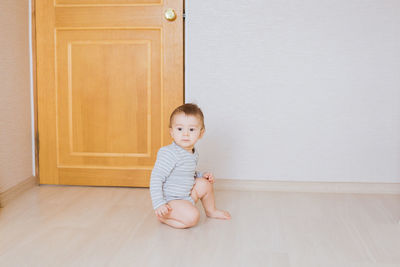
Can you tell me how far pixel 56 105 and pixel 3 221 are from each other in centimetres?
79

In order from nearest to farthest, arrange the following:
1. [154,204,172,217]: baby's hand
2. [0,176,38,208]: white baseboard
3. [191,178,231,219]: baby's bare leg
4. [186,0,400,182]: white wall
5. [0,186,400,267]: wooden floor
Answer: [0,186,400,267]: wooden floor, [154,204,172,217]: baby's hand, [191,178,231,219]: baby's bare leg, [0,176,38,208]: white baseboard, [186,0,400,182]: white wall

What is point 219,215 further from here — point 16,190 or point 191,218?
point 16,190

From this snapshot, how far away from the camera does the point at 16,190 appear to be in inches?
85.1

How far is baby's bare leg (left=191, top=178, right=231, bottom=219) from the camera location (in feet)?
5.91

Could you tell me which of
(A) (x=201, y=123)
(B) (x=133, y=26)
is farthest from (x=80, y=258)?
(B) (x=133, y=26)

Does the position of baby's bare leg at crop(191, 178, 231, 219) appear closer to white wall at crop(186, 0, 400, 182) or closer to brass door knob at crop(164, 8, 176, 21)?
white wall at crop(186, 0, 400, 182)

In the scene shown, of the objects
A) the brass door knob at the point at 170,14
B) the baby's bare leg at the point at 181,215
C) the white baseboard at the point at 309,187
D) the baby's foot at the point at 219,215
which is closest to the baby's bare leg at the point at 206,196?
the baby's foot at the point at 219,215

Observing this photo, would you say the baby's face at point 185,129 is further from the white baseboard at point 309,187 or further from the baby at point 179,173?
the white baseboard at point 309,187

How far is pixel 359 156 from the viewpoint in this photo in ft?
7.45

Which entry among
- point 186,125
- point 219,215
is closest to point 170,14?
point 186,125

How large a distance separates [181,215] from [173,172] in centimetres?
19

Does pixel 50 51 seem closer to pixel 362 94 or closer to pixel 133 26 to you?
pixel 133 26

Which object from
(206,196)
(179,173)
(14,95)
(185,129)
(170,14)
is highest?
(170,14)

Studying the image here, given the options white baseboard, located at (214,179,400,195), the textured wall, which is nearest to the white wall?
white baseboard, located at (214,179,400,195)
